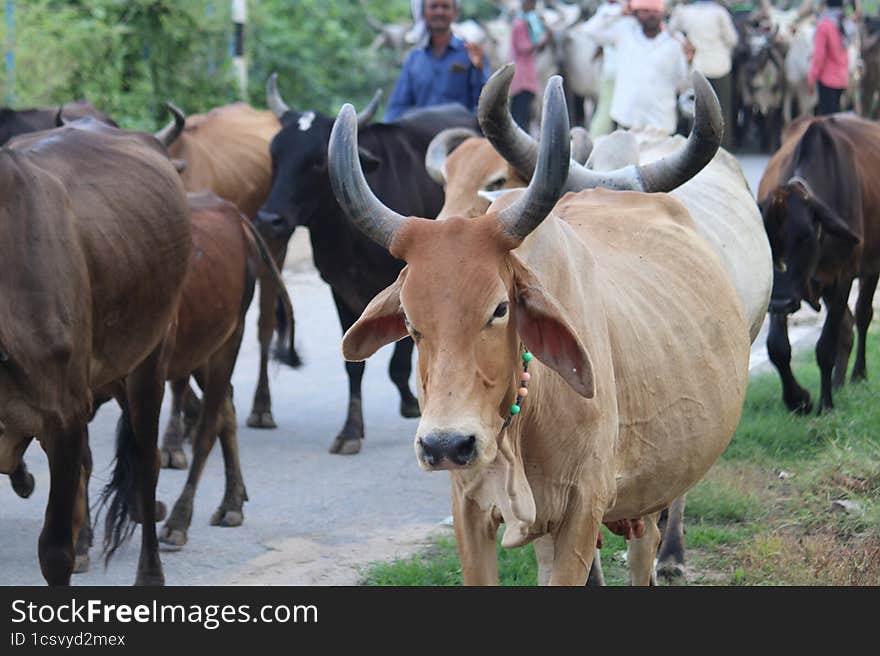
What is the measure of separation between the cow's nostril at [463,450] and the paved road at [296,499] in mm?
2368

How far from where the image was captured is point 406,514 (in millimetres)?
6711

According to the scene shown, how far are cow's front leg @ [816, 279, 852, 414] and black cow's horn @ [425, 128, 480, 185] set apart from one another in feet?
7.04

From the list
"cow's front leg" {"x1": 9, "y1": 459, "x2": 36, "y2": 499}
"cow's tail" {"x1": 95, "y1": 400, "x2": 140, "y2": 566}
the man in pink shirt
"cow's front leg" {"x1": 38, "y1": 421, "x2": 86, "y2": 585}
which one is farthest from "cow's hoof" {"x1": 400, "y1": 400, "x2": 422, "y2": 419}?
the man in pink shirt

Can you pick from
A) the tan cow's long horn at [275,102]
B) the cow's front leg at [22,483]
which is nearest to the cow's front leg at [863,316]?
the tan cow's long horn at [275,102]

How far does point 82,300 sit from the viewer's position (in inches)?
198

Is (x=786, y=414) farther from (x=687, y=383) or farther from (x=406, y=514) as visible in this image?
(x=687, y=383)

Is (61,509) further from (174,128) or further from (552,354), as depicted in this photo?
(174,128)

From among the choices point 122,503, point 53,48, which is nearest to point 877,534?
point 122,503

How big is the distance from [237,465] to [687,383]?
2746mm

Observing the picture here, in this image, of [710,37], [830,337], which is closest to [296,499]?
[830,337]

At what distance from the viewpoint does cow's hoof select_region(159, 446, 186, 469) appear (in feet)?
24.6

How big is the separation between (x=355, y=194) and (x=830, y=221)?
448cm

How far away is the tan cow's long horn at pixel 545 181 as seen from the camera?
3693 millimetres
